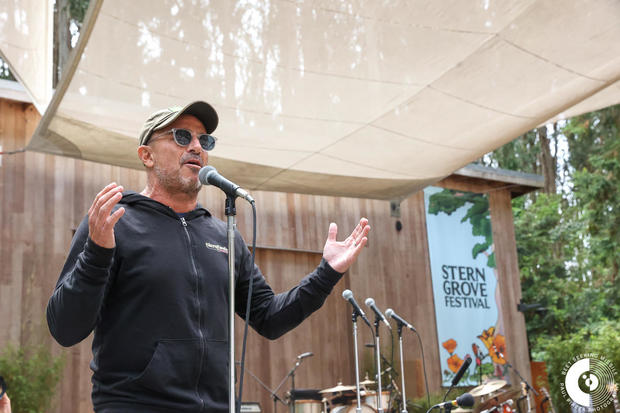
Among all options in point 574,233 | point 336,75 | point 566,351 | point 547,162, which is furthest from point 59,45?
point 547,162

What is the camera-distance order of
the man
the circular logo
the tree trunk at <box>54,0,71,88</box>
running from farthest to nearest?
1. the circular logo
2. the tree trunk at <box>54,0,71,88</box>
3. the man

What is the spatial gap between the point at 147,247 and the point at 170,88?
358 centimetres

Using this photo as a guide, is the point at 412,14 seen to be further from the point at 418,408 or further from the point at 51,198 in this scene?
the point at 418,408

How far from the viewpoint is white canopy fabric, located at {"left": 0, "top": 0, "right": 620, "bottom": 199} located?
14.4 ft

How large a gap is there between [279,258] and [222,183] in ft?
21.0

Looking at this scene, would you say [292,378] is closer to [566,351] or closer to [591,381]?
[591,381]

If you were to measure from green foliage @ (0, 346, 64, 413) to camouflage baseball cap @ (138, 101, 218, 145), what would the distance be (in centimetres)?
486

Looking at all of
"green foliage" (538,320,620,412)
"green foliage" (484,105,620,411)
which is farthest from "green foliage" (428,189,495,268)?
"green foliage" (484,105,620,411)

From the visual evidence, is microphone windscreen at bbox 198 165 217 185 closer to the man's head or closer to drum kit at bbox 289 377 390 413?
the man's head

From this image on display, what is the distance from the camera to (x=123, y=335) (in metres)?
1.78

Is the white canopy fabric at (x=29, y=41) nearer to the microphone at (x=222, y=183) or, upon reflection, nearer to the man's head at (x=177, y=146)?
the man's head at (x=177, y=146)

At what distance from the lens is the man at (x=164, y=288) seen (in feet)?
5.47

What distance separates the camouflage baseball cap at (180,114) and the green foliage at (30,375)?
4856mm

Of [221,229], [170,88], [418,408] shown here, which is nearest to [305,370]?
[418,408]
